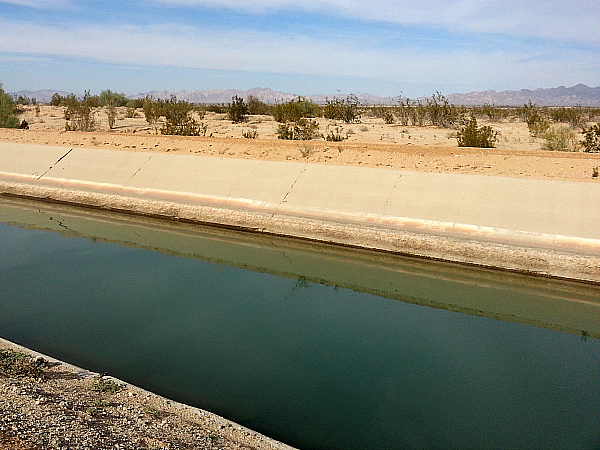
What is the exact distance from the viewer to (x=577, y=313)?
10.3 m

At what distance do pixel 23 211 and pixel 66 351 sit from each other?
11.5m

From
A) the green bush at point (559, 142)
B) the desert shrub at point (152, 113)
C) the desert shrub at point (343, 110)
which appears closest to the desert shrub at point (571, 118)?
the green bush at point (559, 142)

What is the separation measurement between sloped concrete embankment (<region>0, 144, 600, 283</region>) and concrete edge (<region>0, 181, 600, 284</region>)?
0.08 feet

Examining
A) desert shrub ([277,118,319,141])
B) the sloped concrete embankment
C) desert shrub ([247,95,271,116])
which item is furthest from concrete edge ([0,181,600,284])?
desert shrub ([247,95,271,116])

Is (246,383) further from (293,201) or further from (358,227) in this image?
(293,201)

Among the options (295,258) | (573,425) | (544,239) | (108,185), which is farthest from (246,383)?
(108,185)

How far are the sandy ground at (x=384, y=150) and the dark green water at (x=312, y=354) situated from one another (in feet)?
20.8

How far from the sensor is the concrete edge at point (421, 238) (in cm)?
1151

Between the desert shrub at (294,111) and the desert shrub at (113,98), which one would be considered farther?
the desert shrub at (113,98)

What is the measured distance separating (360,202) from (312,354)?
7.31m

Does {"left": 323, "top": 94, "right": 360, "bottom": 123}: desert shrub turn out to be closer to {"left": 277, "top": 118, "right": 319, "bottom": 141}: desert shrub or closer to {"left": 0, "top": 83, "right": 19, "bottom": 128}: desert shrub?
{"left": 277, "top": 118, "right": 319, "bottom": 141}: desert shrub

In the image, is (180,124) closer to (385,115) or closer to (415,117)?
(415,117)

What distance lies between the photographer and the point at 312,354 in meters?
8.20

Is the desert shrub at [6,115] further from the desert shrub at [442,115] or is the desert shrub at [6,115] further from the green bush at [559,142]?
the green bush at [559,142]
